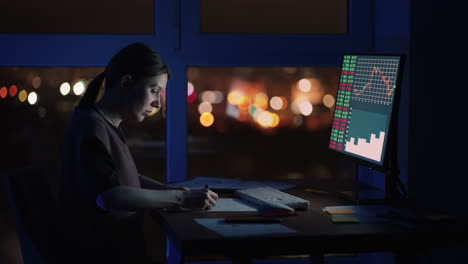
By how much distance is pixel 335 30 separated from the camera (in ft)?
10.5

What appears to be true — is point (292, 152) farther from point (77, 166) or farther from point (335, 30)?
point (77, 166)

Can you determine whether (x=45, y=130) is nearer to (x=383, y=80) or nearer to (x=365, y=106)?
(x=365, y=106)

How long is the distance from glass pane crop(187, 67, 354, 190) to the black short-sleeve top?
3.39 feet

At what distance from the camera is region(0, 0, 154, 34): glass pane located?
9.71 feet

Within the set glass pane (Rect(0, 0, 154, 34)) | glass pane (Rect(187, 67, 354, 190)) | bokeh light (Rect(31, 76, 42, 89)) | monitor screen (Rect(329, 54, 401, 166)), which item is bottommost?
glass pane (Rect(187, 67, 354, 190))

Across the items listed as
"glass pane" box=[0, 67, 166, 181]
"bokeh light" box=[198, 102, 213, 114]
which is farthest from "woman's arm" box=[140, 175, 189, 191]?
"bokeh light" box=[198, 102, 213, 114]

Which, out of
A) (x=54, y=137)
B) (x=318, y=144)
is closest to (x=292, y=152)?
(x=318, y=144)

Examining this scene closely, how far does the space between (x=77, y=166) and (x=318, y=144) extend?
35.6 ft

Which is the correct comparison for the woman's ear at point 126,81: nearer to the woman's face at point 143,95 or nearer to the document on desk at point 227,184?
the woman's face at point 143,95

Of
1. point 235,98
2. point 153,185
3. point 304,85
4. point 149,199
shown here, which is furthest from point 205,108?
point 149,199

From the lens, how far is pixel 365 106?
2.30 meters

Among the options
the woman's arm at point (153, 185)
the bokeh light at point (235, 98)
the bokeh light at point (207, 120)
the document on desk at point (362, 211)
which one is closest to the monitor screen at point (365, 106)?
the document on desk at point (362, 211)

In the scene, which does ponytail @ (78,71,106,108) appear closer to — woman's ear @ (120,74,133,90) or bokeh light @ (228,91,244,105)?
woman's ear @ (120,74,133,90)

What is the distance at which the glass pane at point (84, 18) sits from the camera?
2959 millimetres
